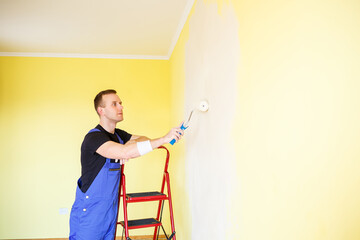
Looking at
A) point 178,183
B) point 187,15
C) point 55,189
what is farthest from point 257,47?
point 55,189

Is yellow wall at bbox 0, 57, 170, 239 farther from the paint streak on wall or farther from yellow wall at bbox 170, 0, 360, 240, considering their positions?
yellow wall at bbox 170, 0, 360, 240

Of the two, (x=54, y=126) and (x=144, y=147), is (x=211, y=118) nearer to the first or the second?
(x=144, y=147)

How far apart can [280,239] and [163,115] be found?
3.61 m

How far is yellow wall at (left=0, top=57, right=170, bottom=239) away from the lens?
14.3ft

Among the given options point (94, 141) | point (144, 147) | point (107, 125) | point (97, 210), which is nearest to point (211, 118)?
point (144, 147)

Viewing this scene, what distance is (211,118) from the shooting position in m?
2.05

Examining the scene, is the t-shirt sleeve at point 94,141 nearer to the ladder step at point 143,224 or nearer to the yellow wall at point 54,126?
the ladder step at point 143,224

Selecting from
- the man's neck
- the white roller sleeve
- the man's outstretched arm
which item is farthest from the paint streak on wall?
the man's neck

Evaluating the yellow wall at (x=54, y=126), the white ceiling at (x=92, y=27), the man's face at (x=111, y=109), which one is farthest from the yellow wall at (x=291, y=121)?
the yellow wall at (x=54, y=126)

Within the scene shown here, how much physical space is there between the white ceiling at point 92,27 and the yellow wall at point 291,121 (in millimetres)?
1360

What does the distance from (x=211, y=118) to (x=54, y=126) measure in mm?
3128

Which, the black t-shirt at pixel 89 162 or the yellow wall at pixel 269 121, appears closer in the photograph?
the yellow wall at pixel 269 121

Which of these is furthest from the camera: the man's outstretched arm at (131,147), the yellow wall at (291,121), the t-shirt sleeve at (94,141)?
the t-shirt sleeve at (94,141)

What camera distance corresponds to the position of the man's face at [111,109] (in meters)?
2.55
